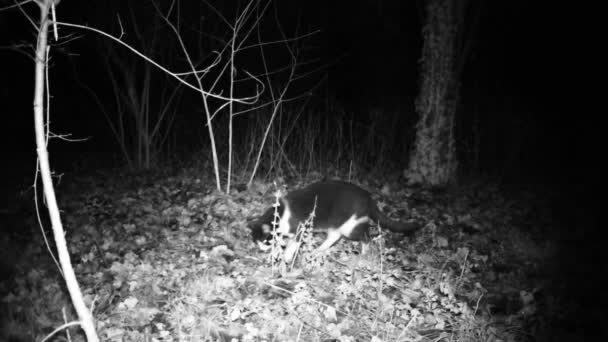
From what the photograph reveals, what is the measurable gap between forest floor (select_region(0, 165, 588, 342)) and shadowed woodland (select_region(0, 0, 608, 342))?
→ 0.9 inches

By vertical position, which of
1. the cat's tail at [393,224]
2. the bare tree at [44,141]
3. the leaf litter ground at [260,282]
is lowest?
the leaf litter ground at [260,282]

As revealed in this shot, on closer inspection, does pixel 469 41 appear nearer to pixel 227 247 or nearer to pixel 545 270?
pixel 545 270

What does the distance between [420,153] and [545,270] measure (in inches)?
115

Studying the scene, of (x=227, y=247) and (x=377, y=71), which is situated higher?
(x=377, y=71)

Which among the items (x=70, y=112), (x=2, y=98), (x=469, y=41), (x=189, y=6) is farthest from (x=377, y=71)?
(x=2, y=98)

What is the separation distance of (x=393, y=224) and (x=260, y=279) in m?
1.69

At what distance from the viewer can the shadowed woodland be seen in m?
2.92

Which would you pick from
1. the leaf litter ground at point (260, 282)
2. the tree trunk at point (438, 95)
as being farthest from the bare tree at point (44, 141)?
the tree trunk at point (438, 95)

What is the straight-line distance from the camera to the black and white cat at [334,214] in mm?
4133

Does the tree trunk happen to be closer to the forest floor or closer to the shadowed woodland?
the shadowed woodland

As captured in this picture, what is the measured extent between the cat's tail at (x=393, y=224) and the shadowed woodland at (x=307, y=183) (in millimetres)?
142

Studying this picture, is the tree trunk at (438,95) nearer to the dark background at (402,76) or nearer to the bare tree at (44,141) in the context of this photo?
the dark background at (402,76)

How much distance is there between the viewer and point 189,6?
7.11 metres

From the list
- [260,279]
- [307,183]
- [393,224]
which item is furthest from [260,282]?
[307,183]
